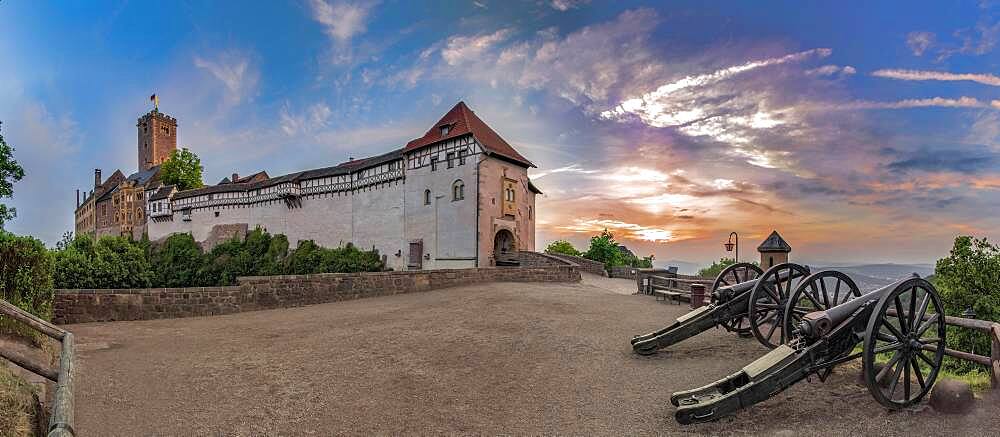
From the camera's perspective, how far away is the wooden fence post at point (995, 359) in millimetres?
4688

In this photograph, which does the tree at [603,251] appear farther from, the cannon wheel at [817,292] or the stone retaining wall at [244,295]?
the cannon wheel at [817,292]

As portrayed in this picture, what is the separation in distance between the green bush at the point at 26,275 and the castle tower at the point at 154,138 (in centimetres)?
6843

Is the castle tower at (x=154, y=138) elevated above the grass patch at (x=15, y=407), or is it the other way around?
the castle tower at (x=154, y=138)

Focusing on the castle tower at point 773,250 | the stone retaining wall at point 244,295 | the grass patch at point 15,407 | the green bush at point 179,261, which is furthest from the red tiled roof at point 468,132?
the green bush at point 179,261

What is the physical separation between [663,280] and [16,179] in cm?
2317

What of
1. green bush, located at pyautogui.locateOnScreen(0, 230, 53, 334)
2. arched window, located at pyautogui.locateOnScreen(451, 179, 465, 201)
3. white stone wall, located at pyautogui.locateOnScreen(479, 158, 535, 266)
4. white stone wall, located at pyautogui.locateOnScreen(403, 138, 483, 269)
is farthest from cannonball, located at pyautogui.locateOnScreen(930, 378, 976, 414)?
arched window, located at pyautogui.locateOnScreen(451, 179, 465, 201)

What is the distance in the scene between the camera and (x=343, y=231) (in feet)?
110

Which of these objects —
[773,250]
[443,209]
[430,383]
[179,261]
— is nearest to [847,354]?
[430,383]

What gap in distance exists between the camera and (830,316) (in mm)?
4285

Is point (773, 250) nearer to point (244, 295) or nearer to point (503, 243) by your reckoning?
point (503, 243)

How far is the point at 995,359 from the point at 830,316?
2170 mm

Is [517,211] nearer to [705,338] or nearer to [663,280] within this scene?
[663,280]

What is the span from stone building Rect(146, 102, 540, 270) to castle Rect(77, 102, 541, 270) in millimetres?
66

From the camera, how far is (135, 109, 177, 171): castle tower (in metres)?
63.4
